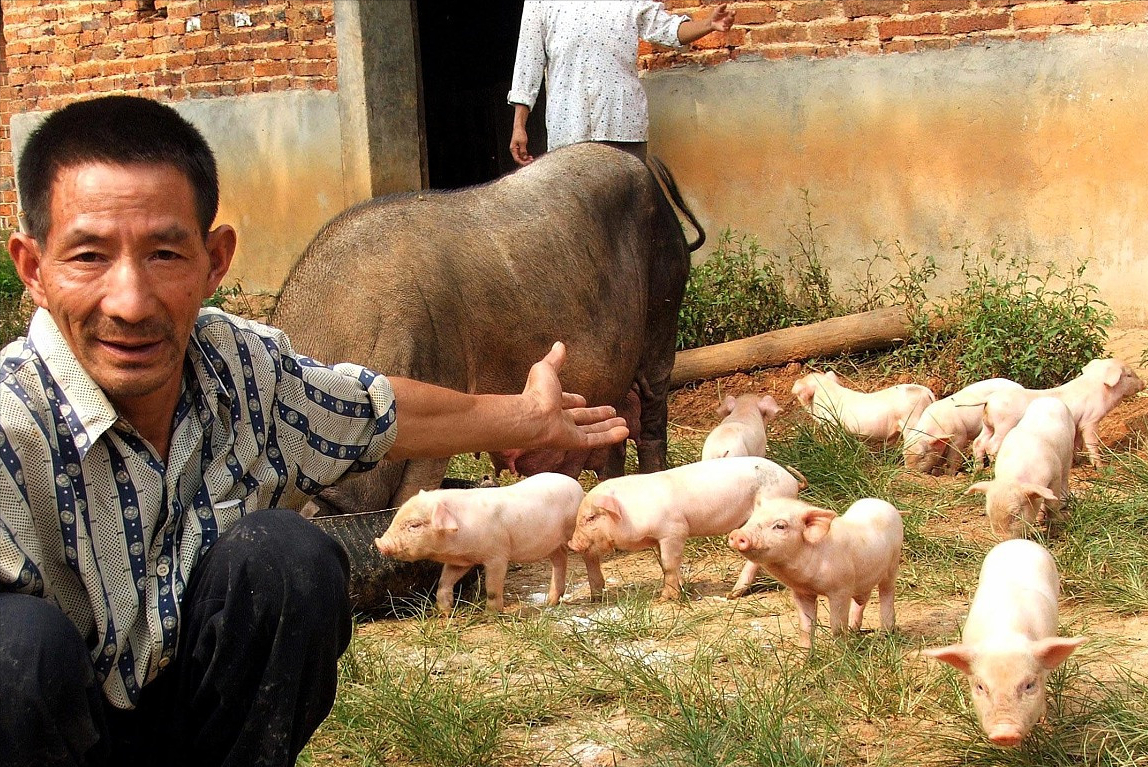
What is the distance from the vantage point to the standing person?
690cm

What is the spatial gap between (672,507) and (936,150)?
379cm

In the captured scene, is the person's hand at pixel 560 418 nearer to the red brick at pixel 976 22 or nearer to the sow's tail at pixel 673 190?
the sow's tail at pixel 673 190

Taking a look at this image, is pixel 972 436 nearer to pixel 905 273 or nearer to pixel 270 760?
pixel 905 273

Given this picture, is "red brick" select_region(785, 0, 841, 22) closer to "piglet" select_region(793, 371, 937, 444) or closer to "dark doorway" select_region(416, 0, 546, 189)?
"piglet" select_region(793, 371, 937, 444)

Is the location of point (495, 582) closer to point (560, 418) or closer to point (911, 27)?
point (560, 418)

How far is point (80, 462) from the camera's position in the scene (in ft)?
7.29

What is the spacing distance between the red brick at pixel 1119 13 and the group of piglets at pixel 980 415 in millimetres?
1929

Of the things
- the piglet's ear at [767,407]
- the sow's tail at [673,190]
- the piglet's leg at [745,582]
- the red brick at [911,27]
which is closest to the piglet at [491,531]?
the piglet's leg at [745,582]

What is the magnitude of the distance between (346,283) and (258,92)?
5044mm

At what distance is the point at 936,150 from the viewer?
23.3 feet

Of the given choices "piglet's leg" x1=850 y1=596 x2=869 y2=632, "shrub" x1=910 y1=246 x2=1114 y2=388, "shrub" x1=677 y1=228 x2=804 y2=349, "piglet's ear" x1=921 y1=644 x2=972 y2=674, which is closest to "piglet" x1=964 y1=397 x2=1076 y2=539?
"piglet's leg" x1=850 y1=596 x2=869 y2=632

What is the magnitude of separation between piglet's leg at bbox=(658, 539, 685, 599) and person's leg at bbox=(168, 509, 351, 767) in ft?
5.90

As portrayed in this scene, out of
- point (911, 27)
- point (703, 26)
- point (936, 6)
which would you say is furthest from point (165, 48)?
point (936, 6)

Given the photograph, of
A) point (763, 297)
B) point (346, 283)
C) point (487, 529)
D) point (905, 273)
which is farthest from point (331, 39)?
point (487, 529)
